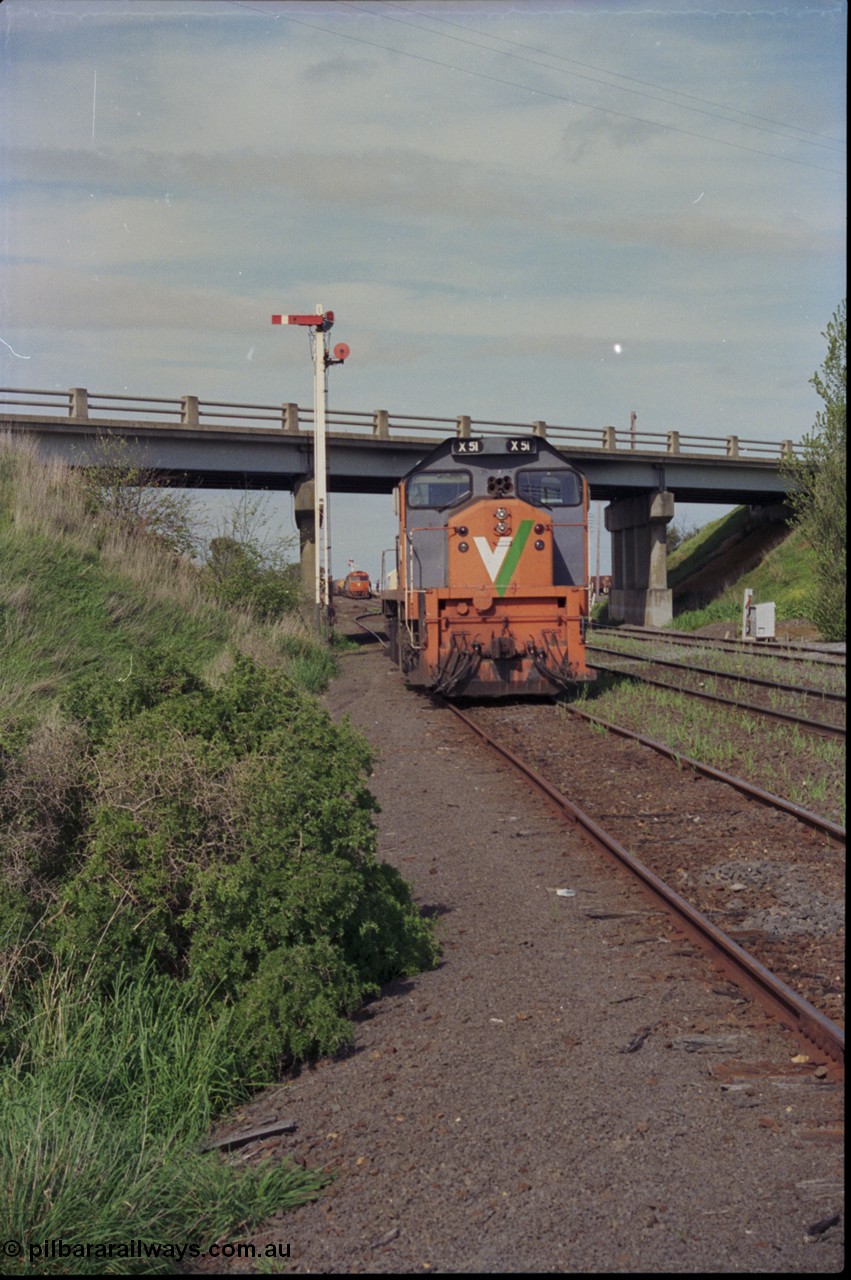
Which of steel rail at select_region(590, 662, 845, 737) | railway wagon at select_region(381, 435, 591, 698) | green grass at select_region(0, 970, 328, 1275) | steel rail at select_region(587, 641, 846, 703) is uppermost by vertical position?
railway wagon at select_region(381, 435, 591, 698)

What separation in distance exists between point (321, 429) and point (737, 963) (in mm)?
22596

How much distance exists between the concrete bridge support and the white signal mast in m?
18.3

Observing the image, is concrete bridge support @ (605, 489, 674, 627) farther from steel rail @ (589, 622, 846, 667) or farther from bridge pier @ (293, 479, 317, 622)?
bridge pier @ (293, 479, 317, 622)

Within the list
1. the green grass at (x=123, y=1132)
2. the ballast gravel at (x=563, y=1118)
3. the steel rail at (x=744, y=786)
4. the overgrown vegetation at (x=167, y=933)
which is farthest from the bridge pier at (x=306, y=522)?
the green grass at (x=123, y=1132)

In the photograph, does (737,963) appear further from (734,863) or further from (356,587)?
(356,587)

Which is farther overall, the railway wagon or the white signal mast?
the white signal mast

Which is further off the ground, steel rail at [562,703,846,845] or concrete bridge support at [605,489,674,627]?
concrete bridge support at [605,489,674,627]

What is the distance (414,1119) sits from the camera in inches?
162

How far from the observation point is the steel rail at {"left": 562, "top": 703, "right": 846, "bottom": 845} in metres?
7.96

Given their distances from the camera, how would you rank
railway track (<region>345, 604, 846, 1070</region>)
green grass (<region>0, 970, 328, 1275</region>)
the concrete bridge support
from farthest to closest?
the concrete bridge support → railway track (<region>345, 604, 846, 1070</region>) → green grass (<region>0, 970, 328, 1275</region>)

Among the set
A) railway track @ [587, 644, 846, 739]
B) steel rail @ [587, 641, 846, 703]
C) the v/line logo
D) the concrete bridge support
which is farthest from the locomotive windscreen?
the concrete bridge support

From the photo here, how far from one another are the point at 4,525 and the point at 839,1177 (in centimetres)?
1564

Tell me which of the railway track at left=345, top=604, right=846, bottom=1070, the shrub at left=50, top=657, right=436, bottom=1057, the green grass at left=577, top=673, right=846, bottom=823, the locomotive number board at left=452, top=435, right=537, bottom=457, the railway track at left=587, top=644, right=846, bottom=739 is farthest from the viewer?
the locomotive number board at left=452, top=435, right=537, bottom=457

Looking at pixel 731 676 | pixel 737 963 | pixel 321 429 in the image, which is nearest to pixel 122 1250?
pixel 737 963
